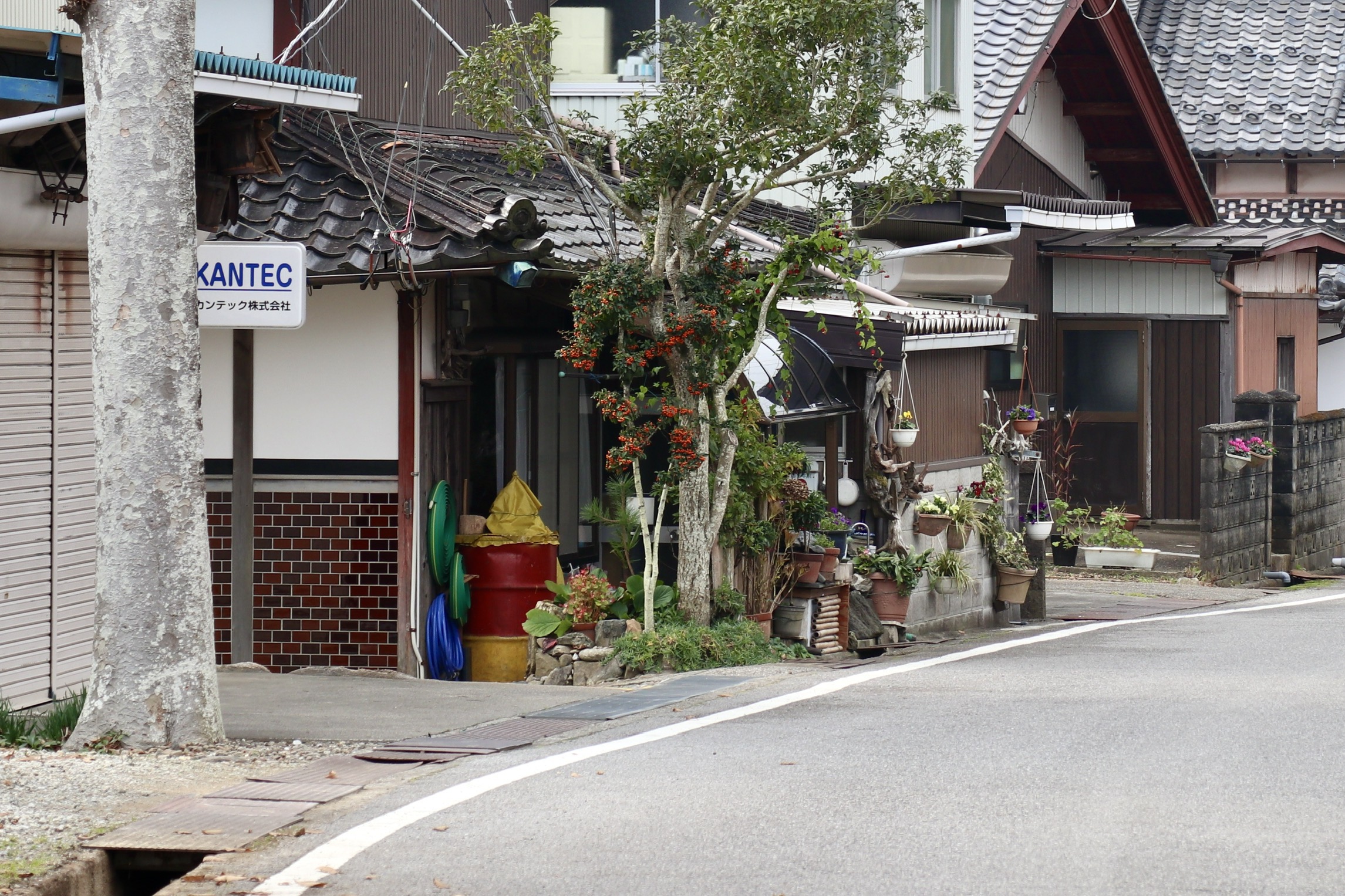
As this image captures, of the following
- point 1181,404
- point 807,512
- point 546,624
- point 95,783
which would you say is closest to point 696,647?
point 546,624

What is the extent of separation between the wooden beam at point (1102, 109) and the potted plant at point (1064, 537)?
5849 mm

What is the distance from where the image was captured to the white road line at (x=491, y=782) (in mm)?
6102

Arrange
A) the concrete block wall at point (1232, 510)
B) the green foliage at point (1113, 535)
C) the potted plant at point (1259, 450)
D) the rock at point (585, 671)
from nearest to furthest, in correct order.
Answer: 1. the rock at point (585, 671)
2. the concrete block wall at point (1232, 510)
3. the potted plant at point (1259, 450)
4. the green foliage at point (1113, 535)

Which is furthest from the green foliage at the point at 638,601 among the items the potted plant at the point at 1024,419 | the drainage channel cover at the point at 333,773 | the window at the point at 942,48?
the window at the point at 942,48

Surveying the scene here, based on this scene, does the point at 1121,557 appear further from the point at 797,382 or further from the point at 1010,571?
the point at 797,382

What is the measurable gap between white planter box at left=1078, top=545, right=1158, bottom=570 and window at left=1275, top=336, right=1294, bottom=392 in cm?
503

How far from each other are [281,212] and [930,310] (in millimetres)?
7078

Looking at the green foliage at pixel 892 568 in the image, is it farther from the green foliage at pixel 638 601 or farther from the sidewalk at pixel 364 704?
the sidewalk at pixel 364 704

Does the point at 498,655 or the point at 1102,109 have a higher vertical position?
the point at 1102,109

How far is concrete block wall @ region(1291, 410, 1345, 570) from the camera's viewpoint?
863 inches

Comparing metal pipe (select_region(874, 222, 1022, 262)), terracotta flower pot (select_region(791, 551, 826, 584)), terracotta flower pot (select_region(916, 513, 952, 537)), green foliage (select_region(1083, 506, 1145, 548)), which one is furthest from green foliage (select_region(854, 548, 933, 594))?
green foliage (select_region(1083, 506, 1145, 548))

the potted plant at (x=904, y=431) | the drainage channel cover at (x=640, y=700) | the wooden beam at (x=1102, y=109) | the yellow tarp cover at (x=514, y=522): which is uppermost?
the wooden beam at (x=1102, y=109)

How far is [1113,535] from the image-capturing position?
21047mm

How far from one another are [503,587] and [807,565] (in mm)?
2539
